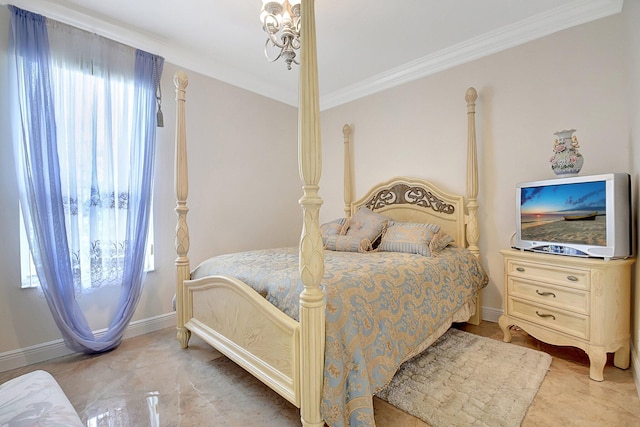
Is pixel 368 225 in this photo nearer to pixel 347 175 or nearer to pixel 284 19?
pixel 347 175

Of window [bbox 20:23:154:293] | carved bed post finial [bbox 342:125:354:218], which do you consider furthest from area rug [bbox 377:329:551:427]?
window [bbox 20:23:154:293]

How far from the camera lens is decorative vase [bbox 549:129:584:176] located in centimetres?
200

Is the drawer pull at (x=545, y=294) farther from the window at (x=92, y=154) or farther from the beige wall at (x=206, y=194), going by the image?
the window at (x=92, y=154)

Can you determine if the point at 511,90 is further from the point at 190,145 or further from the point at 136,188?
the point at 136,188

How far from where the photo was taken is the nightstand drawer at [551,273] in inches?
71.0

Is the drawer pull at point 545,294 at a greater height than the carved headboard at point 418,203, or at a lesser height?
lesser

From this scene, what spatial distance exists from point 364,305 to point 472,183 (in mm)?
1895

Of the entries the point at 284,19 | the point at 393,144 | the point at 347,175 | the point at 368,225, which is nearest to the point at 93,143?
the point at 284,19

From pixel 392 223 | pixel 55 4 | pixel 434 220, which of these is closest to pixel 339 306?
pixel 392 223

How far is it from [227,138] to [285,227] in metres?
1.41

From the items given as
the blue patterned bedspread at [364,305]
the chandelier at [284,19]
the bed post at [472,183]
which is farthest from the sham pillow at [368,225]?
the chandelier at [284,19]

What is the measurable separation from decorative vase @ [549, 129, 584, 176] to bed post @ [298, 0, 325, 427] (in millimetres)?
1948

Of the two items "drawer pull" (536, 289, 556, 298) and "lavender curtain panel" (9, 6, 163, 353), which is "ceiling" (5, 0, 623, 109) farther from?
"drawer pull" (536, 289, 556, 298)

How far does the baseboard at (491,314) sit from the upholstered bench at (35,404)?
3066mm
